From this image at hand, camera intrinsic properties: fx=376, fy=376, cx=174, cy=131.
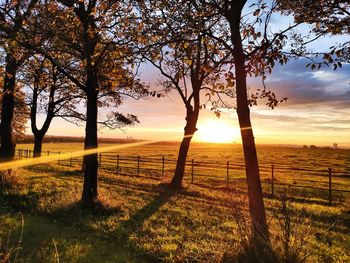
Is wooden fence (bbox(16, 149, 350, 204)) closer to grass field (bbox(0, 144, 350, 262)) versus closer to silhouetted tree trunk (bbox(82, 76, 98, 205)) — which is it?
grass field (bbox(0, 144, 350, 262))

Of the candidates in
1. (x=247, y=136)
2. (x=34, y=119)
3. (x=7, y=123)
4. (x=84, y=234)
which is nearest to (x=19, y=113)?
(x=34, y=119)

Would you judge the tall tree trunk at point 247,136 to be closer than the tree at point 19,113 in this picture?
Yes

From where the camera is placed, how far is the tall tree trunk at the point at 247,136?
23.7ft

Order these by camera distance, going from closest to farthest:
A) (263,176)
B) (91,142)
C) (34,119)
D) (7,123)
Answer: (91,142) → (7,123) → (34,119) → (263,176)

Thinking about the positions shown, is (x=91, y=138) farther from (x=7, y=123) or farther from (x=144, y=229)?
(x=7, y=123)

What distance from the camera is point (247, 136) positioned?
24.1 ft

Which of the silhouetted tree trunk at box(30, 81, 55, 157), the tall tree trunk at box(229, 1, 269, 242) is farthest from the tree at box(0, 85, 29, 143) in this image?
the tall tree trunk at box(229, 1, 269, 242)

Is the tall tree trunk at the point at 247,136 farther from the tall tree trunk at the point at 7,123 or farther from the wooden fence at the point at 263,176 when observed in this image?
the tall tree trunk at the point at 7,123

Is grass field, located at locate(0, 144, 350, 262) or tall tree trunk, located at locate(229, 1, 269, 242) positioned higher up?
tall tree trunk, located at locate(229, 1, 269, 242)

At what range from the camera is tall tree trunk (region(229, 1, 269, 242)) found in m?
7.23

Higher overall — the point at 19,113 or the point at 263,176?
the point at 19,113

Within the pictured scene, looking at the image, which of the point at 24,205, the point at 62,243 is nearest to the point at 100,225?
the point at 62,243

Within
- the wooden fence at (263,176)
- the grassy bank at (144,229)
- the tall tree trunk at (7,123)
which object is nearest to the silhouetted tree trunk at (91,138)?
the grassy bank at (144,229)

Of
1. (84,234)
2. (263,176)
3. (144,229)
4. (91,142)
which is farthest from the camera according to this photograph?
(263,176)
